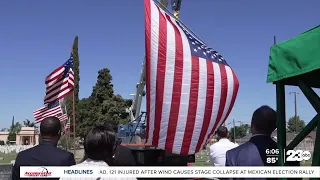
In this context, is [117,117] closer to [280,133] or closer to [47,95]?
[47,95]

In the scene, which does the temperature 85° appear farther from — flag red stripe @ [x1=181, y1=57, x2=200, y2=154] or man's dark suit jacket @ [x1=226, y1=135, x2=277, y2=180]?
flag red stripe @ [x1=181, y1=57, x2=200, y2=154]

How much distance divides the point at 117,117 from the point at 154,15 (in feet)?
130

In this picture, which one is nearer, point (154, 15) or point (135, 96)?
point (154, 15)

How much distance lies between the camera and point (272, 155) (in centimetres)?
362

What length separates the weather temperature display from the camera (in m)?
3.57

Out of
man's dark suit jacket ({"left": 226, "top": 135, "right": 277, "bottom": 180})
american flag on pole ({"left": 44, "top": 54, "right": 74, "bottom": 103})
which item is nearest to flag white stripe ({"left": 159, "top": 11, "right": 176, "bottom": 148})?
man's dark suit jacket ({"left": 226, "top": 135, "right": 277, "bottom": 180})

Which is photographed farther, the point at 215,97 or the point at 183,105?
the point at 215,97

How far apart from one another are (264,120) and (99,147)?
1643 millimetres

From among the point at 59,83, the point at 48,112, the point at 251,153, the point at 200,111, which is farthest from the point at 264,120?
the point at 48,112

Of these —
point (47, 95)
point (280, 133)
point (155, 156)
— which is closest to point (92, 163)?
point (280, 133)

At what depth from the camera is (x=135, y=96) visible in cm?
2520

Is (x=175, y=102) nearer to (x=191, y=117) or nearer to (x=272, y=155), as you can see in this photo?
(x=191, y=117)

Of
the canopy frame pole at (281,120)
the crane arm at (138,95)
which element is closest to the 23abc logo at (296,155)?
the canopy frame pole at (281,120)

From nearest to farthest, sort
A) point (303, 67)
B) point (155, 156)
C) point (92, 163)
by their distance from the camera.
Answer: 1. point (92, 163)
2. point (303, 67)
3. point (155, 156)
